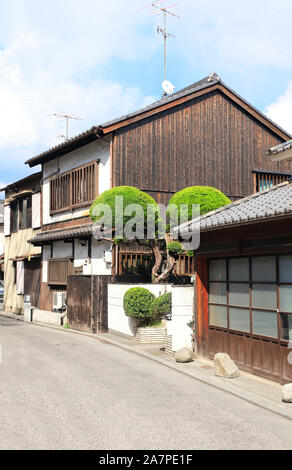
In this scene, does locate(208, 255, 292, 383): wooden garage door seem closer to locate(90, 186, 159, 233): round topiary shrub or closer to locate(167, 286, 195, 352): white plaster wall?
locate(167, 286, 195, 352): white plaster wall

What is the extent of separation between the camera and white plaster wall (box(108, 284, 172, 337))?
51.4 feet

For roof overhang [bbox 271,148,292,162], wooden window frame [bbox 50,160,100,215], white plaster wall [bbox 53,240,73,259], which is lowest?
white plaster wall [bbox 53,240,73,259]

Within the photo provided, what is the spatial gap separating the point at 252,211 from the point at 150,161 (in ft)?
34.5

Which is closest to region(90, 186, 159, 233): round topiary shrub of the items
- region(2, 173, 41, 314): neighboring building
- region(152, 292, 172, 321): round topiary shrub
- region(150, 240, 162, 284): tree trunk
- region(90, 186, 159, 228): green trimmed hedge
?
region(90, 186, 159, 228): green trimmed hedge

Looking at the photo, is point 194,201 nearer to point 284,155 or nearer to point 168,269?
point 168,269

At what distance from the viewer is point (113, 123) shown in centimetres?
1889

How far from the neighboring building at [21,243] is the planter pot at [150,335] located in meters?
11.7

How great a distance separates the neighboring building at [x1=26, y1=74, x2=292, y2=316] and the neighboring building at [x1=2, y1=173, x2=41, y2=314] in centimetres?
150

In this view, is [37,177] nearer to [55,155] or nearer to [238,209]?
[55,155]

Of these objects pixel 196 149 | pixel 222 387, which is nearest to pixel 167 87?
pixel 196 149

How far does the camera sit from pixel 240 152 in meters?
22.3

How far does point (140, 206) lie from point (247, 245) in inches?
217

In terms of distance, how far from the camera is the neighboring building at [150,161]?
766 inches

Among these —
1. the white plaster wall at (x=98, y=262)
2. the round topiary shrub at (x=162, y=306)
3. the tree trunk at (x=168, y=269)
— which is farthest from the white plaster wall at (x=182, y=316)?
the white plaster wall at (x=98, y=262)
